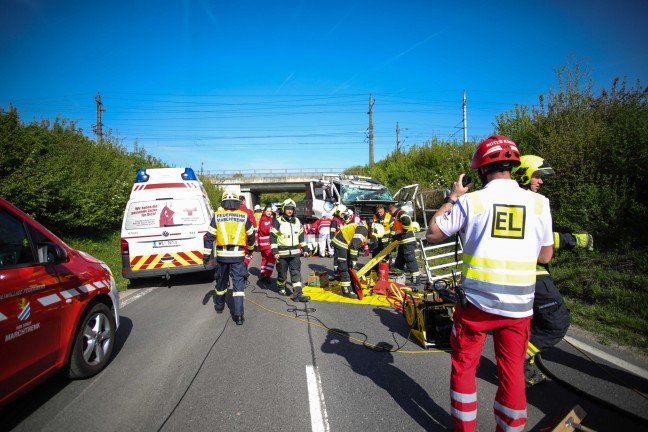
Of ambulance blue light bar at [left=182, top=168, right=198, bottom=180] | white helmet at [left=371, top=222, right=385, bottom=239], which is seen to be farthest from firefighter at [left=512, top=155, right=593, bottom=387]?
ambulance blue light bar at [left=182, top=168, right=198, bottom=180]

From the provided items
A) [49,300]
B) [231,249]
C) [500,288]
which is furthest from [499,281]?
[231,249]

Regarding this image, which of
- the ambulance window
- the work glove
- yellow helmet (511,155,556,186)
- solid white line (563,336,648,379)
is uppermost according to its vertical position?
yellow helmet (511,155,556,186)

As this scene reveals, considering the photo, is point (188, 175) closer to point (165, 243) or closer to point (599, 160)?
point (165, 243)

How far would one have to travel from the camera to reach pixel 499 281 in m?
2.29

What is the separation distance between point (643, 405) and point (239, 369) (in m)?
3.78

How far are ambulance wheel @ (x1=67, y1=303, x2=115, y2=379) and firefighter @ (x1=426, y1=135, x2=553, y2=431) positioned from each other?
11.4ft

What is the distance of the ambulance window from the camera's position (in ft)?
9.18

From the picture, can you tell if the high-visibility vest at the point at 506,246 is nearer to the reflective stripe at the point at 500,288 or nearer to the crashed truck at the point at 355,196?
the reflective stripe at the point at 500,288

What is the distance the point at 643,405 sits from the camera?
2.97 metres

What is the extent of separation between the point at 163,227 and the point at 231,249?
9.33 feet

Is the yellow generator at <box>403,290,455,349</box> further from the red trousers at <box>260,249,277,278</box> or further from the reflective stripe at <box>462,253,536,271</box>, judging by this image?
the red trousers at <box>260,249,277,278</box>

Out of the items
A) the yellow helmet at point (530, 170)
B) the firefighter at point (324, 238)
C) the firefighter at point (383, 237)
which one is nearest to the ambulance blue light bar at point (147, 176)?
the firefighter at point (383, 237)

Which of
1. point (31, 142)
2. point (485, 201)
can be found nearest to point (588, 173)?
point (485, 201)

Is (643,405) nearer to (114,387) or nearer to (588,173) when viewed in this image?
(114,387)
